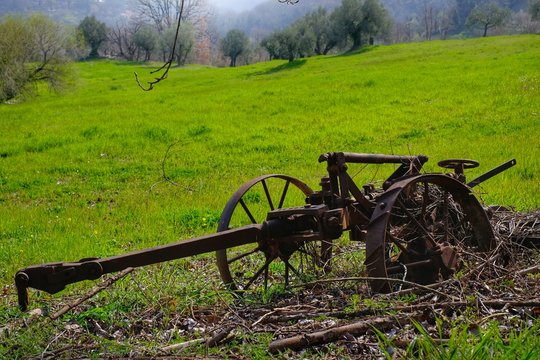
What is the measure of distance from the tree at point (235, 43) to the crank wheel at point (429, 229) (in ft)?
306

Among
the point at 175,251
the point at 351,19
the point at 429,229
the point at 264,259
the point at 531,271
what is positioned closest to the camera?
the point at 175,251

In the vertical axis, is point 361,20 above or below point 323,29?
above

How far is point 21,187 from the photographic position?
13.1m

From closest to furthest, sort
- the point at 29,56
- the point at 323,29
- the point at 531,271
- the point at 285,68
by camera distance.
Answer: the point at 531,271, the point at 29,56, the point at 285,68, the point at 323,29

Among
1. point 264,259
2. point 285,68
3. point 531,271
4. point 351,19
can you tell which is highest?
point 351,19

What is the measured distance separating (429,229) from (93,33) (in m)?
92.3

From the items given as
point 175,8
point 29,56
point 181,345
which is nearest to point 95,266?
point 181,345

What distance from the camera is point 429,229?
493 cm

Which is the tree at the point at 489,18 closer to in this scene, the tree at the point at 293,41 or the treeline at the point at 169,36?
the treeline at the point at 169,36

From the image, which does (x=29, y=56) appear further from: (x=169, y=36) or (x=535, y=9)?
(x=535, y=9)

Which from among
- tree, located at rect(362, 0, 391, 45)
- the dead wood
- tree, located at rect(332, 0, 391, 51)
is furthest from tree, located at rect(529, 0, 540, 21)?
the dead wood

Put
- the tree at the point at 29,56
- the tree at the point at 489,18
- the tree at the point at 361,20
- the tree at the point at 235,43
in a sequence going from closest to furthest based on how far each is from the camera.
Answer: the tree at the point at 29,56, the tree at the point at 361,20, the tree at the point at 235,43, the tree at the point at 489,18

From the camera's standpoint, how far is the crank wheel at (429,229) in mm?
4242

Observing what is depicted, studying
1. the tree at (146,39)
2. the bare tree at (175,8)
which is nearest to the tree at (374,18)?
the tree at (146,39)
